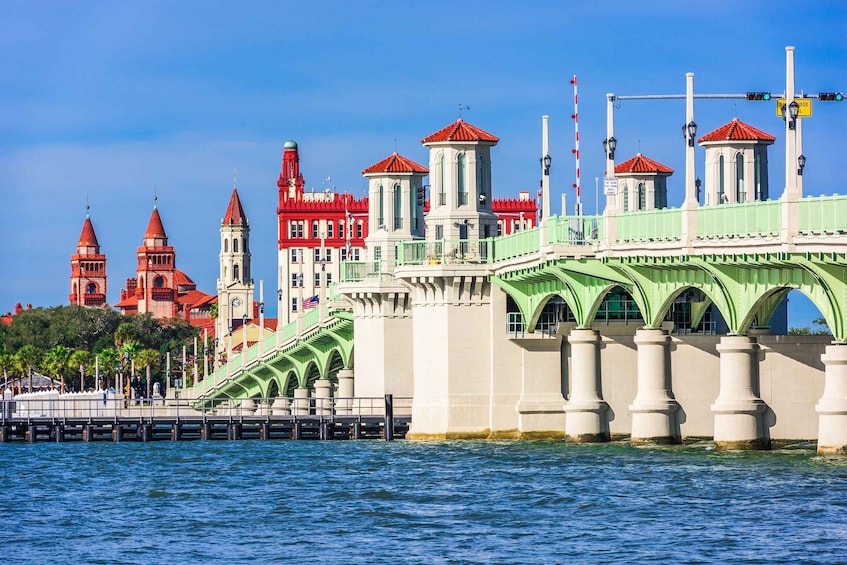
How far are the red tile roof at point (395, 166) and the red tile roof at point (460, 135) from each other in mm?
8609

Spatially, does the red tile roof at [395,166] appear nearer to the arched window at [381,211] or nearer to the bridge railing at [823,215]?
the arched window at [381,211]

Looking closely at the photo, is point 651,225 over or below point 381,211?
below

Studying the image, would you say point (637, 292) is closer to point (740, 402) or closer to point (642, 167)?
point (740, 402)

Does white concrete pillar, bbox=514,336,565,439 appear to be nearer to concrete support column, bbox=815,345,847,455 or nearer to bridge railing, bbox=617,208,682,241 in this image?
bridge railing, bbox=617,208,682,241

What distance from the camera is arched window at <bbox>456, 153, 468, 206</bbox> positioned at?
10200 cm

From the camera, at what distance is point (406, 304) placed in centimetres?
10969

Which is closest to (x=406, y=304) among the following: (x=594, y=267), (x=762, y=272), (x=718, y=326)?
(x=718, y=326)

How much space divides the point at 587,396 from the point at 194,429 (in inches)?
1049

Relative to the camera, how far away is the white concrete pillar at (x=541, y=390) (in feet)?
319

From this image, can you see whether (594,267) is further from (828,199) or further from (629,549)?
(629,549)

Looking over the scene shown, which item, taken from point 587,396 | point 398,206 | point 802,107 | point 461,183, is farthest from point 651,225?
point 398,206

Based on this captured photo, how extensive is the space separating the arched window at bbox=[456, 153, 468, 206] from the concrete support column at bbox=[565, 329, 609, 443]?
12.0 metres

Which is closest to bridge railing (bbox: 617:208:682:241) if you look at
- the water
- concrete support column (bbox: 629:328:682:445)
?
concrete support column (bbox: 629:328:682:445)

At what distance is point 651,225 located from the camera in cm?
8062
